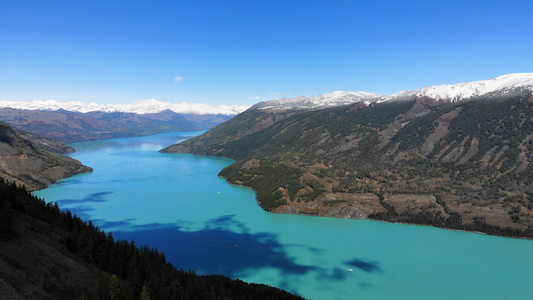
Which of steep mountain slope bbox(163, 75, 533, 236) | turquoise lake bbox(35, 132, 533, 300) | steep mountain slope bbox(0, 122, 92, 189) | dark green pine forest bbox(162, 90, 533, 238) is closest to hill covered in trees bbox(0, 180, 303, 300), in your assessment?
turquoise lake bbox(35, 132, 533, 300)

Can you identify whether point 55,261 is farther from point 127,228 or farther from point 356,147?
point 356,147

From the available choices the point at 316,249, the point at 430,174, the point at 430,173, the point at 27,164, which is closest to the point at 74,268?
the point at 316,249

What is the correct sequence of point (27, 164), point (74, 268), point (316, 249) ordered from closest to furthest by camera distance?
point (74, 268), point (316, 249), point (27, 164)

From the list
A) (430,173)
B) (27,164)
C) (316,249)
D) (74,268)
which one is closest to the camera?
(74,268)

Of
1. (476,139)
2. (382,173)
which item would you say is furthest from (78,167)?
(476,139)

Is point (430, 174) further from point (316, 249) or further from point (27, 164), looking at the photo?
point (27, 164)

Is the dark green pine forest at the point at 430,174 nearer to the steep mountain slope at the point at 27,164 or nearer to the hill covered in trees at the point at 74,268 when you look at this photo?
the hill covered in trees at the point at 74,268
